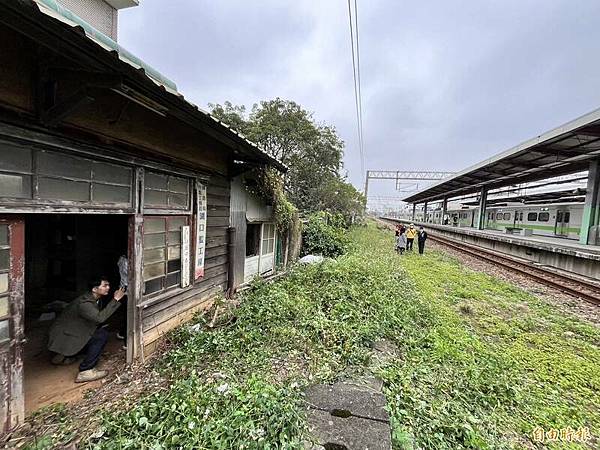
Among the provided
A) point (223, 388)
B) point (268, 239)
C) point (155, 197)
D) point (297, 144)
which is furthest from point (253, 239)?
point (297, 144)

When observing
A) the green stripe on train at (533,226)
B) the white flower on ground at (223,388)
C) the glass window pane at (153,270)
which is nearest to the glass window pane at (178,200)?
the glass window pane at (153,270)

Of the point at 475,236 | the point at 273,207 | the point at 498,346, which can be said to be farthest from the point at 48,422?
the point at 475,236

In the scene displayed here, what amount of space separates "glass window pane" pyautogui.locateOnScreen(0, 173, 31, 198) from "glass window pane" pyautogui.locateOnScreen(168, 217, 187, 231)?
6.15ft

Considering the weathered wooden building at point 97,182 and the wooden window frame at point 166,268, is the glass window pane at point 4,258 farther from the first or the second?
the wooden window frame at point 166,268

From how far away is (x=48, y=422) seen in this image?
2797 millimetres

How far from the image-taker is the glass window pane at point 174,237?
14.5 ft

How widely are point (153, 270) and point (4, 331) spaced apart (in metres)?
1.74

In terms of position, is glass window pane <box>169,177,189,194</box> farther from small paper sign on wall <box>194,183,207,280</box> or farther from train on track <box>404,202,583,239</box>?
train on track <box>404,202,583,239</box>

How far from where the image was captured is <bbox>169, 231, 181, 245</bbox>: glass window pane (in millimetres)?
4408

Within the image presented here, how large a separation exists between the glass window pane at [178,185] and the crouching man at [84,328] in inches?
62.8

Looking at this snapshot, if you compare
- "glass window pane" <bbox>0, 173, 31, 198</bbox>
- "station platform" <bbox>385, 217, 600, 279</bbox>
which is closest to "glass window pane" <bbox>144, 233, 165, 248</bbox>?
"glass window pane" <bbox>0, 173, 31, 198</bbox>

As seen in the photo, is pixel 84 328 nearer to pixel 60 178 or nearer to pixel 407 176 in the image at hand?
pixel 60 178

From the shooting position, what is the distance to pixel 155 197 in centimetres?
405

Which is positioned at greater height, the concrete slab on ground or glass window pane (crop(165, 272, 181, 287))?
glass window pane (crop(165, 272, 181, 287))
